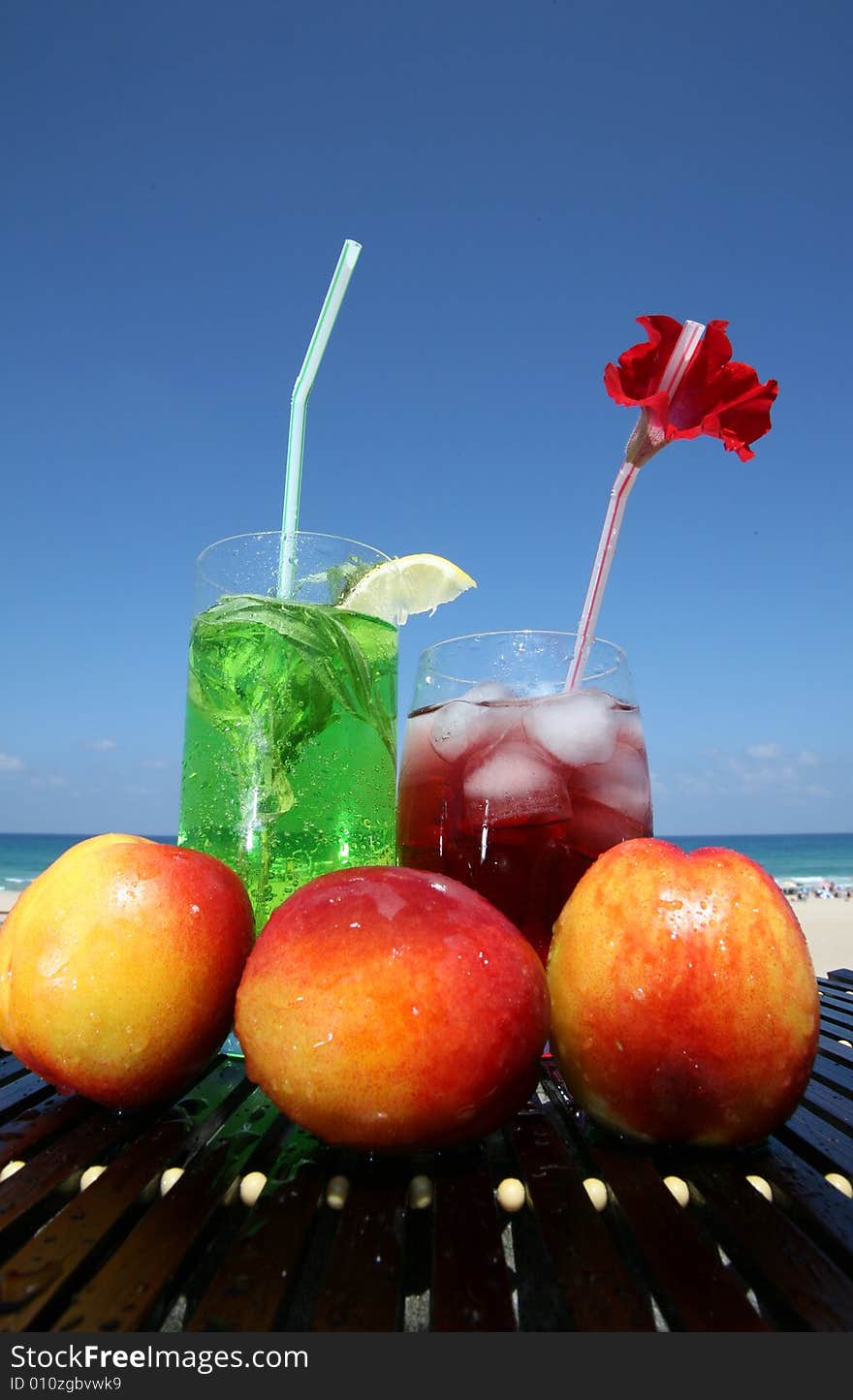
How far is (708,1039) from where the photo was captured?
0.86m

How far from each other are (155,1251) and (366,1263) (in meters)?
0.16

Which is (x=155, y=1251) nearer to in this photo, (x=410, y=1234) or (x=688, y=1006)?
(x=410, y=1234)

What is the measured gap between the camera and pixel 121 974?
0.92 m

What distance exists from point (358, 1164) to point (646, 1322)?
14.1 inches

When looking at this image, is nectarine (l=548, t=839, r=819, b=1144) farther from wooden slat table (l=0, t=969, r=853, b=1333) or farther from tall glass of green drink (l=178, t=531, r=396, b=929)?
tall glass of green drink (l=178, t=531, r=396, b=929)

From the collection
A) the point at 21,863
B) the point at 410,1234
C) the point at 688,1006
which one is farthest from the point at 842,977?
the point at 21,863

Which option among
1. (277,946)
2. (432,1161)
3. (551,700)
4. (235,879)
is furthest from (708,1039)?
(551,700)

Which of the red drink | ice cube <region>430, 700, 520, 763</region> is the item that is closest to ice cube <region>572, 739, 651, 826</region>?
the red drink

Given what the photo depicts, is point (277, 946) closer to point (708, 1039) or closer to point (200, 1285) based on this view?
point (200, 1285)

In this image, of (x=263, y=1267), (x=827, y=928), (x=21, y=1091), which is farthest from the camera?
(x=827, y=928)

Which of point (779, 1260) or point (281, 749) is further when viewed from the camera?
point (281, 749)

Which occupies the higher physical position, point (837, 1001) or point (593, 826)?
point (593, 826)

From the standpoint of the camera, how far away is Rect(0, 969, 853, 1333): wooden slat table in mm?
554

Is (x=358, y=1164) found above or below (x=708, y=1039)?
below
